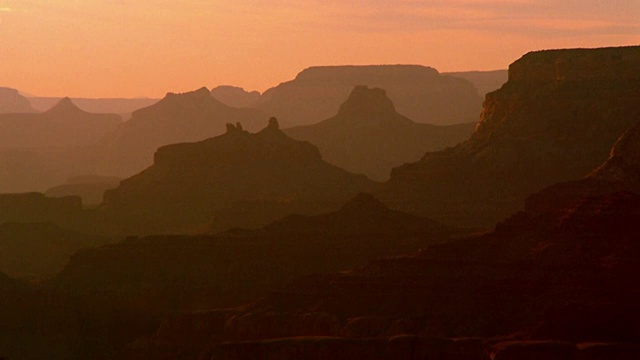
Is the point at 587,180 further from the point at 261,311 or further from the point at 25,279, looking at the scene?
the point at 25,279

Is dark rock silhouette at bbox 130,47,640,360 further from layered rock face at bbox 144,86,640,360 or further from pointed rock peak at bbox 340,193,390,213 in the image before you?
pointed rock peak at bbox 340,193,390,213

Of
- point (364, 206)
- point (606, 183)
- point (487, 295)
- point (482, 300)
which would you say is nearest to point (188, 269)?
point (364, 206)

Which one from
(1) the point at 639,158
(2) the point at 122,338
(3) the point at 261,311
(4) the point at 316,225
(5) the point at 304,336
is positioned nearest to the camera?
(5) the point at 304,336

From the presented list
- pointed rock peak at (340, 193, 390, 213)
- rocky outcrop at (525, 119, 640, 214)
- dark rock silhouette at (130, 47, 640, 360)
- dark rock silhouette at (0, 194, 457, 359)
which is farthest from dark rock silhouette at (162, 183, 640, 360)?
pointed rock peak at (340, 193, 390, 213)

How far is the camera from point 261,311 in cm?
13650

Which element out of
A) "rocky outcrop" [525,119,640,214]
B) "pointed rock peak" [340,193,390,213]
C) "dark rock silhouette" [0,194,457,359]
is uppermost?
"rocky outcrop" [525,119,640,214]

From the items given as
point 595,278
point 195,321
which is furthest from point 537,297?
point 195,321

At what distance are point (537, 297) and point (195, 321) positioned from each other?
82.9 feet

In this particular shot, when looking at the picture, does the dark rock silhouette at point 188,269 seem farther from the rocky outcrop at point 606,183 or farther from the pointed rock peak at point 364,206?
the rocky outcrop at point 606,183

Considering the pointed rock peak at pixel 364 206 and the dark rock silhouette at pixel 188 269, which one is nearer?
the dark rock silhouette at pixel 188 269

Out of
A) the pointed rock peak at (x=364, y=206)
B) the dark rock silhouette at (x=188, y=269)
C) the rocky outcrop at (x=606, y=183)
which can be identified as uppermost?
the rocky outcrop at (x=606, y=183)

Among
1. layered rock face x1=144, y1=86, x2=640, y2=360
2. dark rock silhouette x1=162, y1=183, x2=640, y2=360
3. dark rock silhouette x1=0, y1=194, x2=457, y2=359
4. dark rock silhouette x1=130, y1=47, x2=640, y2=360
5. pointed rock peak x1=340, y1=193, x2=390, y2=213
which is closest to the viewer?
layered rock face x1=144, y1=86, x2=640, y2=360

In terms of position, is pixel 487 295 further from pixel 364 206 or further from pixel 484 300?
pixel 364 206

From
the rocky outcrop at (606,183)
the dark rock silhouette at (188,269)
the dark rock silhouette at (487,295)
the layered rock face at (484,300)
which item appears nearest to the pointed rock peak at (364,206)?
the dark rock silhouette at (188,269)
